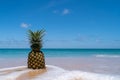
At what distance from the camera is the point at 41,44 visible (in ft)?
31.7

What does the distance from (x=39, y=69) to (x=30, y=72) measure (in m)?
0.71

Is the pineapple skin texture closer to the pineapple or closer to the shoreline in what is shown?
the pineapple

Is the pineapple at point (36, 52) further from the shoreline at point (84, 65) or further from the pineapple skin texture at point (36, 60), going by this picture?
the shoreline at point (84, 65)

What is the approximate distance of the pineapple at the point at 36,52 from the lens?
920 cm

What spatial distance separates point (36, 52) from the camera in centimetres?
934

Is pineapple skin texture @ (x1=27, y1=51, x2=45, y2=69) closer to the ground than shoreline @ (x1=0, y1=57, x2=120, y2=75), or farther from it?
farther from it

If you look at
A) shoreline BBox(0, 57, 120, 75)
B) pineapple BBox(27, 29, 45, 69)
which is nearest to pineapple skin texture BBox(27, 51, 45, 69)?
pineapple BBox(27, 29, 45, 69)

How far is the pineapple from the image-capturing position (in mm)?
9203

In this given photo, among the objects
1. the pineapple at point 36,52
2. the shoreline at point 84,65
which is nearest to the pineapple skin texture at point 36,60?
the pineapple at point 36,52

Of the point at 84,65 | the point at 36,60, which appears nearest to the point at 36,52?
the point at 36,60

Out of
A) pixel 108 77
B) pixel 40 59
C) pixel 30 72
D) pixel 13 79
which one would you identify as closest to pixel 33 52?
pixel 40 59

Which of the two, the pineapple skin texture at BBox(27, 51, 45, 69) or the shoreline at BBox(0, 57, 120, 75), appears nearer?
the pineapple skin texture at BBox(27, 51, 45, 69)

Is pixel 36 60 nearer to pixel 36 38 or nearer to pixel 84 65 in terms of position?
pixel 36 38

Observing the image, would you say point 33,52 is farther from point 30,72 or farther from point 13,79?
point 13,79
